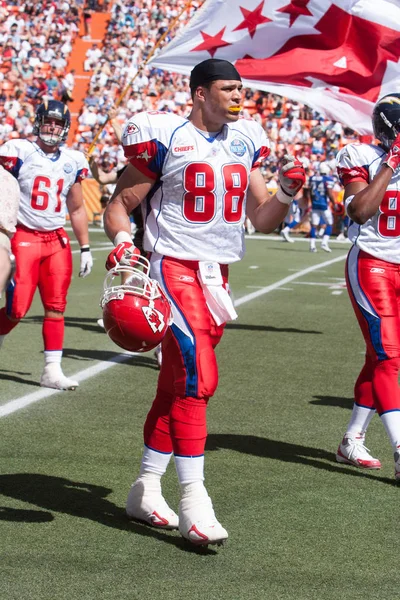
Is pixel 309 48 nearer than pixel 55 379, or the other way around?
pixel 55 379

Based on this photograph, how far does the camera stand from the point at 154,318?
383 cm

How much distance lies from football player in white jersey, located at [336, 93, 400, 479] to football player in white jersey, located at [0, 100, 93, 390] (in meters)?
2.61

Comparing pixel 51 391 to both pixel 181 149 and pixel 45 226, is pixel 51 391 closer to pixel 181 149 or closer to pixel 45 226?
pixel 45 226

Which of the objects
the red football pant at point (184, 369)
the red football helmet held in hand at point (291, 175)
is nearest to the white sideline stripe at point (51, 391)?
the red football pant at point (184, 369)

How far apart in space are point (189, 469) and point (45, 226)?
373 cm

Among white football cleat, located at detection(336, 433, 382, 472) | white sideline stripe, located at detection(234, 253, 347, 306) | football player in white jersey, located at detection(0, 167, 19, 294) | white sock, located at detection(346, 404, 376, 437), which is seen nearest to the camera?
football player in white jersey, located at detection(0, 167, 19, 294)

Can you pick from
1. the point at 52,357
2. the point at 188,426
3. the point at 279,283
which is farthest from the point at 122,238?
the point at 279,283

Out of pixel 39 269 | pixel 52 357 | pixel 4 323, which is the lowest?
pixel 52 357

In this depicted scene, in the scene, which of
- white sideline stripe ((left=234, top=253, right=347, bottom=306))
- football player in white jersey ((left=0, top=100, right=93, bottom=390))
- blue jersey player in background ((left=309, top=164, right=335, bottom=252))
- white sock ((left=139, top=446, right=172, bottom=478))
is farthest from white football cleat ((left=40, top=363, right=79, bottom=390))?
blue jersey player in background ((left=309, top=164, right=335, bottom=252))

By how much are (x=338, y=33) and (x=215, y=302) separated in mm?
5842

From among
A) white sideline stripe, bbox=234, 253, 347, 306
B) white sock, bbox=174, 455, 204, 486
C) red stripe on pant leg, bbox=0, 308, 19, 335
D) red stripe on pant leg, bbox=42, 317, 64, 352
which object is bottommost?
white sideline stripe, bbox=234, 253, 347, 306

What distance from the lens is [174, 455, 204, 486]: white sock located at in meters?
4.06

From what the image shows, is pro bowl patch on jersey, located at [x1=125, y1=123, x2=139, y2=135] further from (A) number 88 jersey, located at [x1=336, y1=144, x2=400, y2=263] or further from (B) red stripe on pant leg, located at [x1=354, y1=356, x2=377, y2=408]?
(B) red stripe on pant leg, located at [x1=354, y1=356, x2=377, y2=408]

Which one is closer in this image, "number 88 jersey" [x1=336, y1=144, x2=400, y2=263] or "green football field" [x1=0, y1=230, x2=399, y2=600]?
"green football field" [x1=0, y1=230, x2=399, y2=600]
